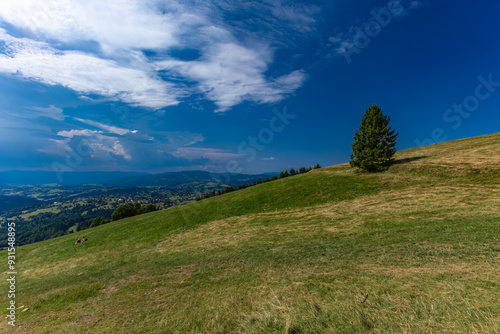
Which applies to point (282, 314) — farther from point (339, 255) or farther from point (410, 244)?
point (410, 244)

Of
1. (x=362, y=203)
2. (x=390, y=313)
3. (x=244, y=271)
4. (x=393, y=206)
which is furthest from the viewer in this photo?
(x=362, y=203)

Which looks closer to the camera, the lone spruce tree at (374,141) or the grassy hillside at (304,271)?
the grassy hillside at (304,271)

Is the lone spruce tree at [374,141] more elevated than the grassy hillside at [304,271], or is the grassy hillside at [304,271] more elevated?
the lone spruce tree at [374,141]

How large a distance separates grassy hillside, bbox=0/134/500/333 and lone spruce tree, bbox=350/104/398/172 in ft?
30.7

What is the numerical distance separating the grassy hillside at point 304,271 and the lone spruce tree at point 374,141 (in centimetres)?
934

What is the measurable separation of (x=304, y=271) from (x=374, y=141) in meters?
33.8

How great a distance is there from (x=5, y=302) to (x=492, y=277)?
25352 millimetres

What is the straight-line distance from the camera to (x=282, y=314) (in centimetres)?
529

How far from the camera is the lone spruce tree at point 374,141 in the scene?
32.8 meters

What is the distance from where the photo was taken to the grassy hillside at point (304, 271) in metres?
4.96

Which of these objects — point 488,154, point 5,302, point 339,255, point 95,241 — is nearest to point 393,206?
point 339,255

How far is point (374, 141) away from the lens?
110 feet

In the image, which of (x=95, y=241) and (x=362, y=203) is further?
(x=95, y=241)

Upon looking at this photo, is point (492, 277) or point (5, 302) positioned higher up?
point (492, 277)
